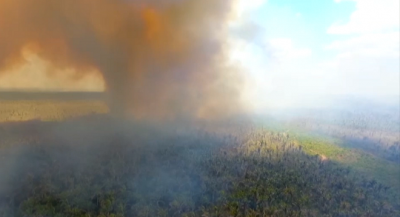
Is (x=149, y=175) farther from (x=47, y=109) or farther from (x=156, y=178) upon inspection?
(x=47, y=109)

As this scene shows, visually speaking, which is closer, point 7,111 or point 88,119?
point 7,111

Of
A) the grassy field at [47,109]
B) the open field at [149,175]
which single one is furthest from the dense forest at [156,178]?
the grassy field at [47,109]

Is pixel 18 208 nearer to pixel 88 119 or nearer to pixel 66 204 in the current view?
pixel 66 204

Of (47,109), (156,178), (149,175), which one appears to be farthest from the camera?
(47,109)

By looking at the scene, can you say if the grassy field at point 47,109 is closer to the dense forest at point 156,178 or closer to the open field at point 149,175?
the open field at point 149,175

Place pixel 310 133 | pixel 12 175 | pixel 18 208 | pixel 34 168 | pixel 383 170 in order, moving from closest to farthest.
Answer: pixel 18 208 → pixel 12 175 → pixel 34 168 → pixel 383 170 → pixel 310 133

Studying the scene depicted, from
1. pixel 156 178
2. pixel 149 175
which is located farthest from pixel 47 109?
pixel 156 178

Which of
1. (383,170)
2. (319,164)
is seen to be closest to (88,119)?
(319,164)
